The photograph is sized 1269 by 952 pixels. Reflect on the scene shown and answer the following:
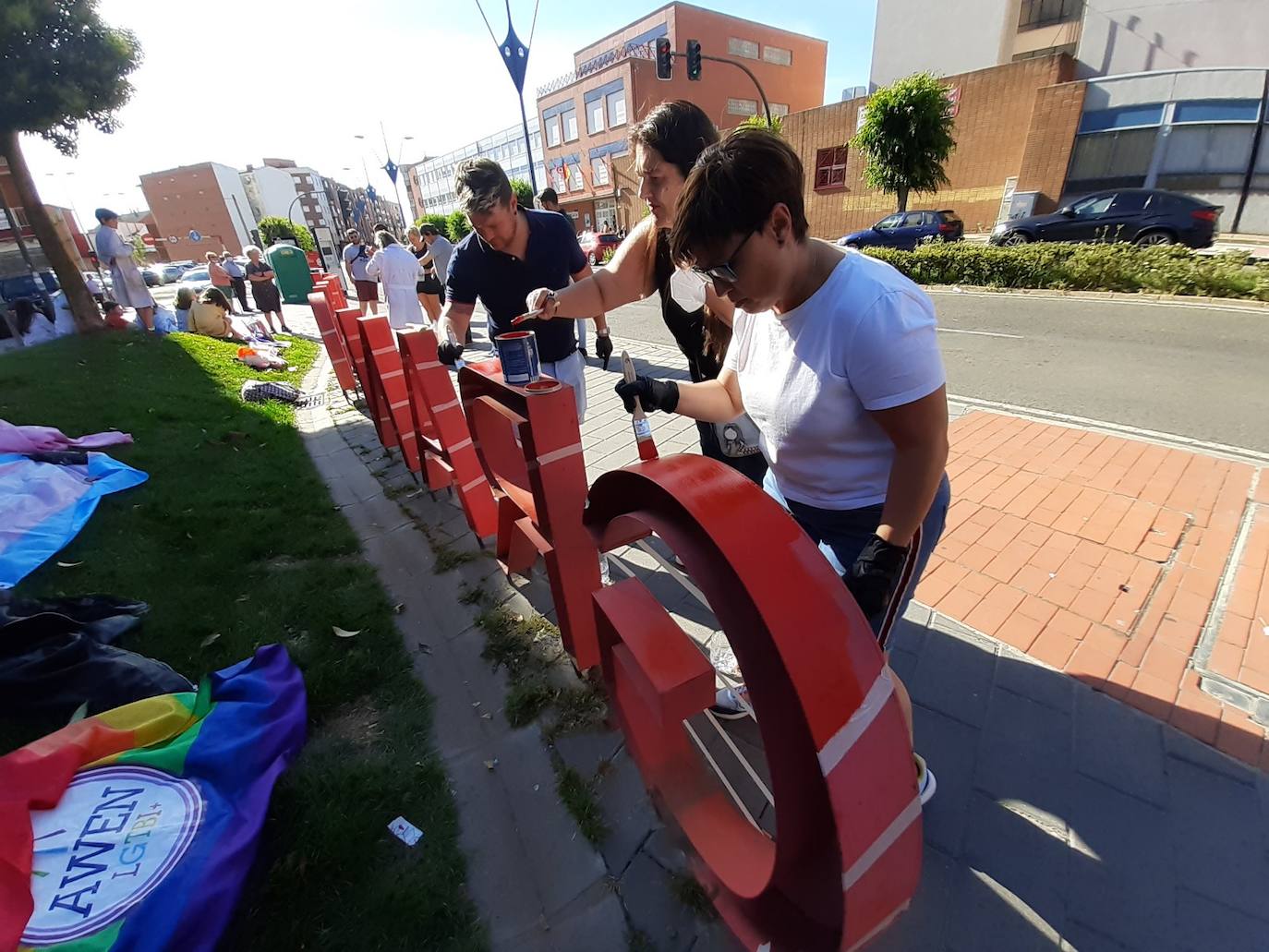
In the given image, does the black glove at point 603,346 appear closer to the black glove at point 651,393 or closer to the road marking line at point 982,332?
Answer: the black glove at point 651,393

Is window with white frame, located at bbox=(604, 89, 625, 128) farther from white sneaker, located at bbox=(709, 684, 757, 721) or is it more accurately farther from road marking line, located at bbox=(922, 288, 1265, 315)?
white sneaker, located at bbox=(709, 684, 757, 721)

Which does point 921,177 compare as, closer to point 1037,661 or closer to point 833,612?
point 1037,661

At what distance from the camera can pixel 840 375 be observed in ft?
4.31

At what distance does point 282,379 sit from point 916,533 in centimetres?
893

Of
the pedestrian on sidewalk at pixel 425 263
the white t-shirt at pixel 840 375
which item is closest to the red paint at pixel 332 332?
the pedestrian on sidewalk at pixel 425 263

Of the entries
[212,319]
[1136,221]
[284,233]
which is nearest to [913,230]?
[1136,221]

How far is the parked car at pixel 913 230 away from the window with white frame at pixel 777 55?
121 ft

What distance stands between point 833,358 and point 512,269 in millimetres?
2280

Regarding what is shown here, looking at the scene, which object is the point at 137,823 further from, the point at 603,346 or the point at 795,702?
the point at 603,346

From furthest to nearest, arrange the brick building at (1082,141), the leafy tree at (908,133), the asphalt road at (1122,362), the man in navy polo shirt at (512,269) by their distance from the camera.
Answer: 1. the brick building at (1082,141)
2. the leafy tree at (908,133)
3. the asphalt road at (1122,362)
4. the man in navy polo shirt at (512,269)

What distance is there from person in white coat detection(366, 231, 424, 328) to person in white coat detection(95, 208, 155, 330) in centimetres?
553

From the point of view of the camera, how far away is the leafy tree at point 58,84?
351 inches

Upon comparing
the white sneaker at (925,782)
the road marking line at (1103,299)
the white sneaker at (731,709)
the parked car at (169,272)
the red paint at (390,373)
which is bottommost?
the road marking line at (1103,299)

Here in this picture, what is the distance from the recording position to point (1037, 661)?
7.89ft
